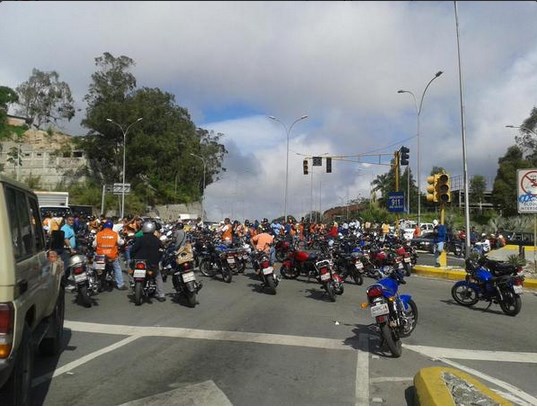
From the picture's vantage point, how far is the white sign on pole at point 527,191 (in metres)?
16.3

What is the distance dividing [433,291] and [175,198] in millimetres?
58371

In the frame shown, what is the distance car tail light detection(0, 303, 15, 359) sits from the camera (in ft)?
12.9

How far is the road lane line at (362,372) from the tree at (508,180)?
67308 mm

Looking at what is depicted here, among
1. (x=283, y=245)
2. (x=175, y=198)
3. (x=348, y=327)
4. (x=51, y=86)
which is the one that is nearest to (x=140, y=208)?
(x=175, y=198)

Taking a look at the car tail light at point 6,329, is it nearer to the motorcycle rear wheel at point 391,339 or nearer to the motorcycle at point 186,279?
the motorcycle rear wheel at point 391,339

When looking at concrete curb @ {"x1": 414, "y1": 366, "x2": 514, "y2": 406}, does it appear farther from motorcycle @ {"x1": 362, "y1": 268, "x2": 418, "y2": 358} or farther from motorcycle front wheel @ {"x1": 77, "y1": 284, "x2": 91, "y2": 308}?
motorcycle front wheel @ {"x1": 77, "y1": 284, "x2": 91, "y2": 308}

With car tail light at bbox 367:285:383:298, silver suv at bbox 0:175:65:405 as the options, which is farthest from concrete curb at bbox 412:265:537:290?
silver suv at bbox 0:175:65:405

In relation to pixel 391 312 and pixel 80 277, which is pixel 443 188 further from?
pixel 80 277

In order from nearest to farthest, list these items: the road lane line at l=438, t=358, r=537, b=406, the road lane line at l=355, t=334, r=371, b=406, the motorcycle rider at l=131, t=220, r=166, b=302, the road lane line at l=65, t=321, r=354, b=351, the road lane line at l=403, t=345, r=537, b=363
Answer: the road lane line at l=355, t=334, r=371, b=406
the road lane line at l=438, t=358, r=537, b=406
the road lane line at l=403, t=345, r=537, b=363
the road lane line at l=65, t=321, r=354, b=351
the motorcycle rider at l=131, t=220, r=166, b=302

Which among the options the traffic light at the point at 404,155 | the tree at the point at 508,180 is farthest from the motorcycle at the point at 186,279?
the tree at the point at 508,180

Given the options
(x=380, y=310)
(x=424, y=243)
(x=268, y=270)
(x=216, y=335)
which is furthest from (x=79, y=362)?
(x=424, y=243)

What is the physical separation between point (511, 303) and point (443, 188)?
8.59 metres

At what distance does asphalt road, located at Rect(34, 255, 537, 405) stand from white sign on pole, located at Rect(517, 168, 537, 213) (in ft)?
18.5

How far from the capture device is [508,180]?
2795 inches
